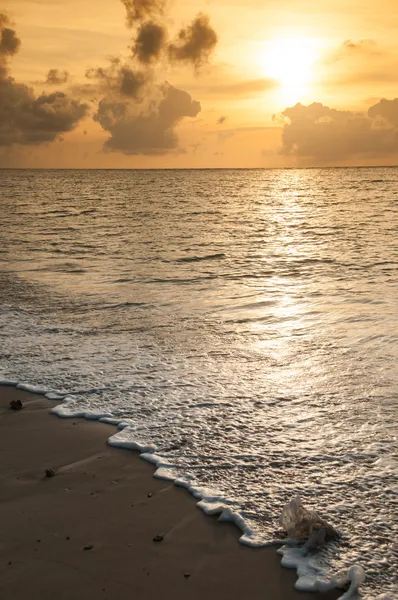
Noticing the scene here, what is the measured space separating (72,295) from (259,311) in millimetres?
4340

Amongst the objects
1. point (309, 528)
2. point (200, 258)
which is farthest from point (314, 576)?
point (200, 258)

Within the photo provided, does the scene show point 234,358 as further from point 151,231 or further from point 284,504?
point 151,231

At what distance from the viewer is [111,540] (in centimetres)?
399

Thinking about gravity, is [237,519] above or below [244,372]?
below

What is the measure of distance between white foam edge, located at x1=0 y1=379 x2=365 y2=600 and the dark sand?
6 cm

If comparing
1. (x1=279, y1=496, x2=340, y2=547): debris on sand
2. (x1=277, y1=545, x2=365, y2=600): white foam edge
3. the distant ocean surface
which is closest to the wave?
the distant ocean surface

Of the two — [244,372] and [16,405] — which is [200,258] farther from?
[16,405]

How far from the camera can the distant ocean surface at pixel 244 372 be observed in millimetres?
4555

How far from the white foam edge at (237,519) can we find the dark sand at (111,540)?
6 cm

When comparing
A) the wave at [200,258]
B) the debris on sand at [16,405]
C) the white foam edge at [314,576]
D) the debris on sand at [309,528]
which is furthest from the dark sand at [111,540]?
the wave at [200,258]

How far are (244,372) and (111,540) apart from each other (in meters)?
3.71

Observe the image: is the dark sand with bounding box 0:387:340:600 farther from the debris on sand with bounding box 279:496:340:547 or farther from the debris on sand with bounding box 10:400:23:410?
the debris on sand with bounding box 10:400:23:410

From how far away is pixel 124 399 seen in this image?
21.9ft

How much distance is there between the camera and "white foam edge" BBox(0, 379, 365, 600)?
3.64 meters
